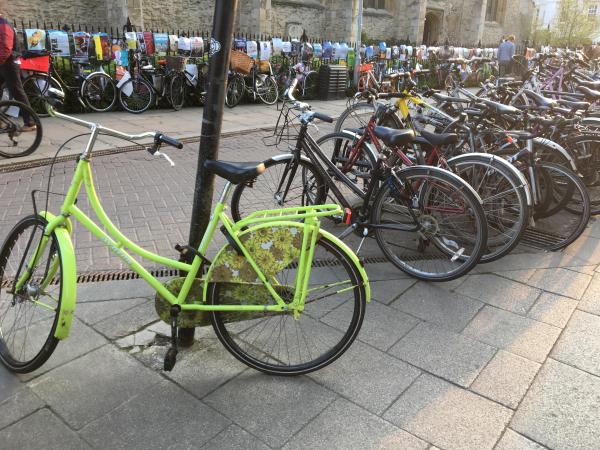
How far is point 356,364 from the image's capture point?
278cm

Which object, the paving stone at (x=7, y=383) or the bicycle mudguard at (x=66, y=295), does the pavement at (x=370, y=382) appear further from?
the bicycle mudguard at (x=66, y=295)

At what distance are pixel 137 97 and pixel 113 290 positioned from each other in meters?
7.64

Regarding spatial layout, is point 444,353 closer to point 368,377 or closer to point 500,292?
point 368,377

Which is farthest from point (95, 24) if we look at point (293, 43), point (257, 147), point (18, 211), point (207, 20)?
point (18, 211)

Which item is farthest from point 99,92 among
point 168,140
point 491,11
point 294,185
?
point 491,11

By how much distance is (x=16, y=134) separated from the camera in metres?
6.55

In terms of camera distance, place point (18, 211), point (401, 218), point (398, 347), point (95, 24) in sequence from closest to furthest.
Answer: point (398, 347) → point (401, 218) → point (18, 211) → point (95, 24)

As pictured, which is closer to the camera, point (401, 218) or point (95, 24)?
point (401, 218)

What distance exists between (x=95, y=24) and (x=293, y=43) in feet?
39.0

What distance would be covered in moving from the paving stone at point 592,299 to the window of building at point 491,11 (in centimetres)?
3827

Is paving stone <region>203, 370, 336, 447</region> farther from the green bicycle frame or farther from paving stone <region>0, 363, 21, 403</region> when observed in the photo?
paving stone <region>0, 363, 21, 403</region>

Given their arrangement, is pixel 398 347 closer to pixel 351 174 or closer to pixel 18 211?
pixel 351 174

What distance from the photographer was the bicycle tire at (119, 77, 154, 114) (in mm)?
10094

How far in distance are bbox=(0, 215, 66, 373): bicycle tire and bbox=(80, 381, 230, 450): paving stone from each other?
465 millimetres
